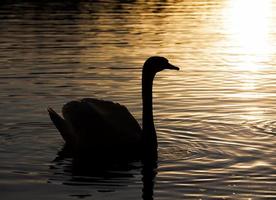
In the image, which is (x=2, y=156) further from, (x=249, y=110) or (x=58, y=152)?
(x=249, y=110)

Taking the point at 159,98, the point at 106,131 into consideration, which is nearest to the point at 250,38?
the point at 159,98

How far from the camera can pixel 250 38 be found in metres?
41.3

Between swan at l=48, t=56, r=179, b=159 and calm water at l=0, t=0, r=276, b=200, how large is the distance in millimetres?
420

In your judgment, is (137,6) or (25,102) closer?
(25,102)

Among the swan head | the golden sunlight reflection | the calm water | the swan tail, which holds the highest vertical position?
the swan head

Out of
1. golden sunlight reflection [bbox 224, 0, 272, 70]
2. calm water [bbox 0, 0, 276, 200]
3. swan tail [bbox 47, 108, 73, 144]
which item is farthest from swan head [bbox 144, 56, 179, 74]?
golden sunlight reflection [bbox 224, 0, 272, 70]

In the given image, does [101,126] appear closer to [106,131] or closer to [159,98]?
[106,131]

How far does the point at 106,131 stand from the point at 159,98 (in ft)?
21.9

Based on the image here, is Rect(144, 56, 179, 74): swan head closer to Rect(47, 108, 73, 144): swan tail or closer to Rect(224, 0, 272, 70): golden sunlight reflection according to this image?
Rect(47, 108, 73, 144): swan tail

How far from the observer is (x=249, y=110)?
2145 centimetres

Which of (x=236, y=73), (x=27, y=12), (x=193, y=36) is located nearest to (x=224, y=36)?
(x=193, y=36)

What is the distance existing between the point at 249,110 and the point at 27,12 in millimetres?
37109

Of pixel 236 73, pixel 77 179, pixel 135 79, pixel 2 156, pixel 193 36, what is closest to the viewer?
pixel 77 179

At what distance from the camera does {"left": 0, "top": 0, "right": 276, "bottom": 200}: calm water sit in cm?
1481
